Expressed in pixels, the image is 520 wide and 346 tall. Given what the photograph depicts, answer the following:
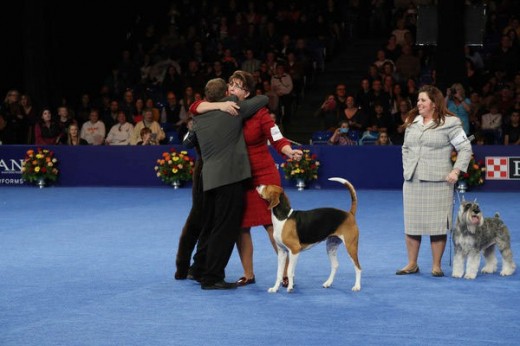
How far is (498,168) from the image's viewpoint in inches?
642

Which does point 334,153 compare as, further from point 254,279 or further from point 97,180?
point 254,279

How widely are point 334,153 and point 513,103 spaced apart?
3692 mm

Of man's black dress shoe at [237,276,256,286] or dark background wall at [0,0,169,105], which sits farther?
dark background wall at [0,0,169,105]

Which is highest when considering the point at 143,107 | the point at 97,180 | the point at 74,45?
the point at 74,45

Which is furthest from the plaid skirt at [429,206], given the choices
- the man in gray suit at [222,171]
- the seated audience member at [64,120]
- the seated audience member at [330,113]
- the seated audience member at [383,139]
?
the seated audience member at [64,120]

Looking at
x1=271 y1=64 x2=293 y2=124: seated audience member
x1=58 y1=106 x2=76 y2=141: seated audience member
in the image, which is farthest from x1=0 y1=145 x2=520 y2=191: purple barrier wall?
x1=271 y1=64 x2=293 y2=124: seated audience member

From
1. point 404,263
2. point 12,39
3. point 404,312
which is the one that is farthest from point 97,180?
point 404,312

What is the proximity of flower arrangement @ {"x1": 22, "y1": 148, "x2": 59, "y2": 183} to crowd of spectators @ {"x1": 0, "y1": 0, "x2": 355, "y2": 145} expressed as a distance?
932 millimetres

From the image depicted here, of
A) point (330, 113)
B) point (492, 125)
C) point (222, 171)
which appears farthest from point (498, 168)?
point (222, 171)

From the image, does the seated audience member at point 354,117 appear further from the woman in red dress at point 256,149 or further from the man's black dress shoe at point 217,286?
the man's black dress shoe at point 217,286

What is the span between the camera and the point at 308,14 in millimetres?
23391

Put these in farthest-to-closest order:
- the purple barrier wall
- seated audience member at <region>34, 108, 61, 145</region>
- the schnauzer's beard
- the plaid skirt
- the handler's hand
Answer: seated audience member at <region>34, 108, 61, 145</region>
the purple barrier wall
the plaid skirt
the schnauzer's beard
the handler's hand

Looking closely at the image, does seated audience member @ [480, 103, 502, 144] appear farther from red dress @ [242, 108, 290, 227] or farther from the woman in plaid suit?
red dress @ [242, 108, 290, 227]

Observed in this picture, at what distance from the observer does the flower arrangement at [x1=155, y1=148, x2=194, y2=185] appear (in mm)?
17297
